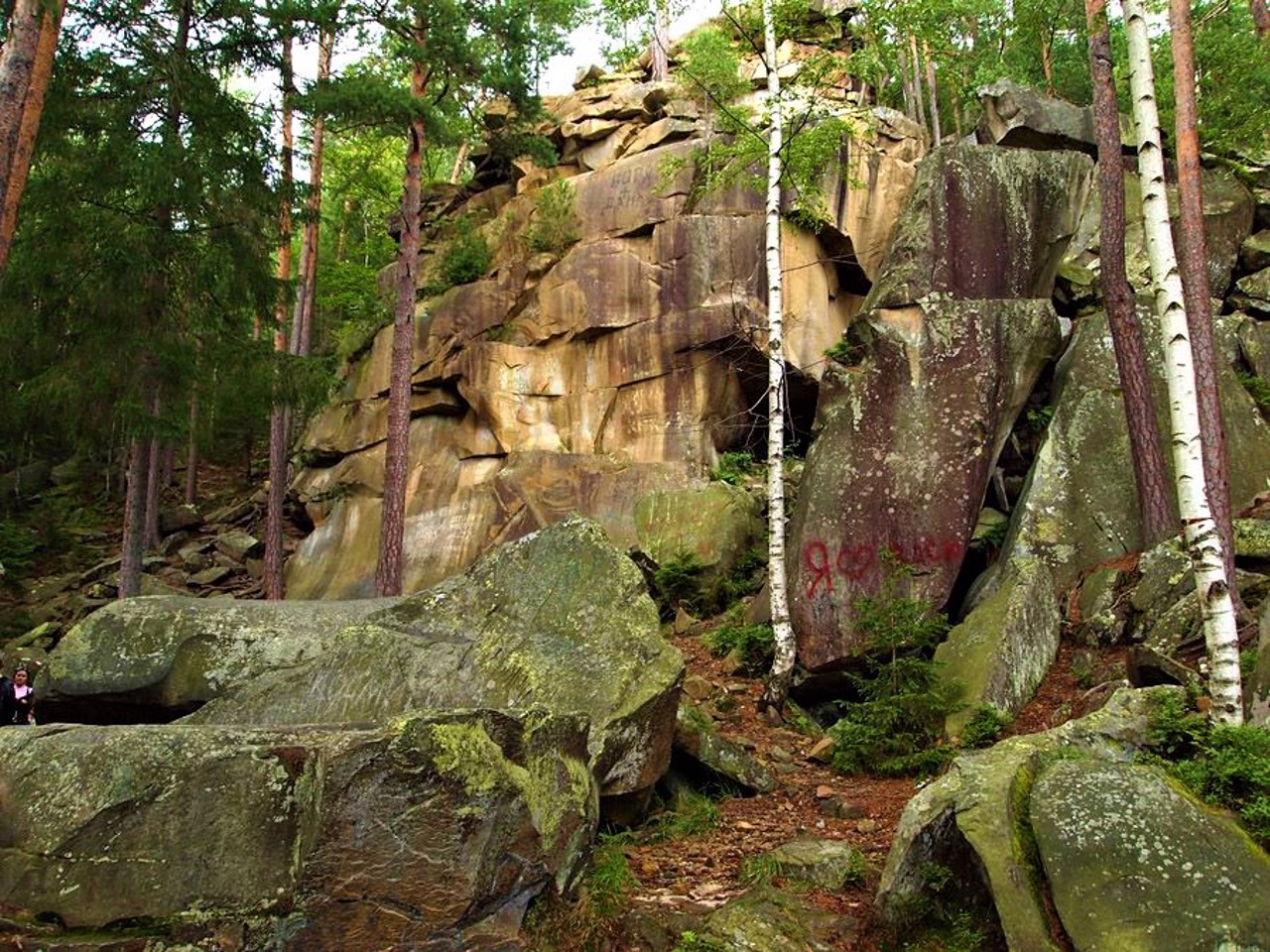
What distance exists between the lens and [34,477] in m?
25.3

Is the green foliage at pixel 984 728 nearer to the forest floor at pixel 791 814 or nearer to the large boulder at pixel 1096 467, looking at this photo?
the forest floor at pixel 791 814

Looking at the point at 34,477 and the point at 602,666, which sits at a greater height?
the point at 34,477

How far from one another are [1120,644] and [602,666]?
584 centimetres

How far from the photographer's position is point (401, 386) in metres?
14.8

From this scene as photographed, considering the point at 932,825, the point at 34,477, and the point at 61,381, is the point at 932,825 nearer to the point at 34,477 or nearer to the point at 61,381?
the point at 61,381

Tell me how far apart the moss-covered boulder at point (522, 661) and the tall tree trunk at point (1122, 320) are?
21.9 feet

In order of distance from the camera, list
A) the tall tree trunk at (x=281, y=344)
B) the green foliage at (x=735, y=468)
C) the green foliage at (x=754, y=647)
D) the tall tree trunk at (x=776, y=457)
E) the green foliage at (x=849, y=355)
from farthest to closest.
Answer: the green foliage at (x=735, y=468), the tall tree trunk at (x=281, y=344), the green foliage at (x=849, y=355), the green foliage at (x=754, y=647), the tall tree trunk at (x=776, y=457)

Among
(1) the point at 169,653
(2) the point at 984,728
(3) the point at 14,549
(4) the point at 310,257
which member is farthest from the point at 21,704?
(4) the point at 310,257

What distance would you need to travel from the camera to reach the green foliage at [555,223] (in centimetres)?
1902

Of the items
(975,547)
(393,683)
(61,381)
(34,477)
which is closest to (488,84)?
(61,381)

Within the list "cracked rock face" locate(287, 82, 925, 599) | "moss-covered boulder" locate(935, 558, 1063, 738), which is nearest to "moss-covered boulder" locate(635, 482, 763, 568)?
"cracked rock face" locate(287, 82, 925, 599)

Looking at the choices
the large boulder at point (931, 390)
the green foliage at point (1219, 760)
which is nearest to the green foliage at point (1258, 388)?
the large boulder at point (931, 390)

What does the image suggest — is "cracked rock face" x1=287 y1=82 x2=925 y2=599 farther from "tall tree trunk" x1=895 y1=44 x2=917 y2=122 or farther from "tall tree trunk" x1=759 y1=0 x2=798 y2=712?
"tall tree trunk" x1=759 y1=0 x2=798 y2=712

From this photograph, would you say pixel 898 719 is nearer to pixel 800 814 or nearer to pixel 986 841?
pixel 800 814
